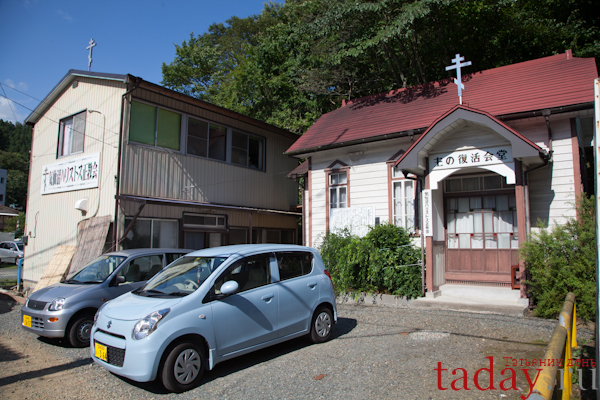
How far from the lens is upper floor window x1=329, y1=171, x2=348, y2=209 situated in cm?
1286

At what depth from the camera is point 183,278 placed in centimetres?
576

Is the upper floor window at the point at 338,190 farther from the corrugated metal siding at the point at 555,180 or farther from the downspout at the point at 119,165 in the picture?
the downspout at the point at 119,165

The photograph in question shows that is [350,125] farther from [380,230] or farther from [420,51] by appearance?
[420,51]

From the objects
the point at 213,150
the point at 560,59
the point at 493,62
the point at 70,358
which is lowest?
the point at 70,358

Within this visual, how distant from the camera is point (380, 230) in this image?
10219 mm

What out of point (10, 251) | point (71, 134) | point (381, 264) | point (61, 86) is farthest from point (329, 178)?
point (10, 251)

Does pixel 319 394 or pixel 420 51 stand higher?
pixel 420 51

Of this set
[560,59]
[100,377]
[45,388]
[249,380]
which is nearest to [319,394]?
[249,380]

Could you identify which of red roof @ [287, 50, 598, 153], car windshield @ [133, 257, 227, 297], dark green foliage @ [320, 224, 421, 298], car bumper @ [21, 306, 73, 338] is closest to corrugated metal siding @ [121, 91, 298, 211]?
red roof @ [287, 50, 598, 153]

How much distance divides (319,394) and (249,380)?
3.33 ft

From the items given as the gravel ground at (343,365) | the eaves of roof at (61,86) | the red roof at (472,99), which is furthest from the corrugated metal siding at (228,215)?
the gravel ground at (343,365)

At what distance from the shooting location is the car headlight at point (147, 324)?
15.4ft

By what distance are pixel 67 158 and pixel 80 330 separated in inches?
354

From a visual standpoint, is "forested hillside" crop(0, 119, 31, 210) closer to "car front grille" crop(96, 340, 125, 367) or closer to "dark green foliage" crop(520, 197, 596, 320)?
"car front grille" crop(96, 340, 125, 367)
